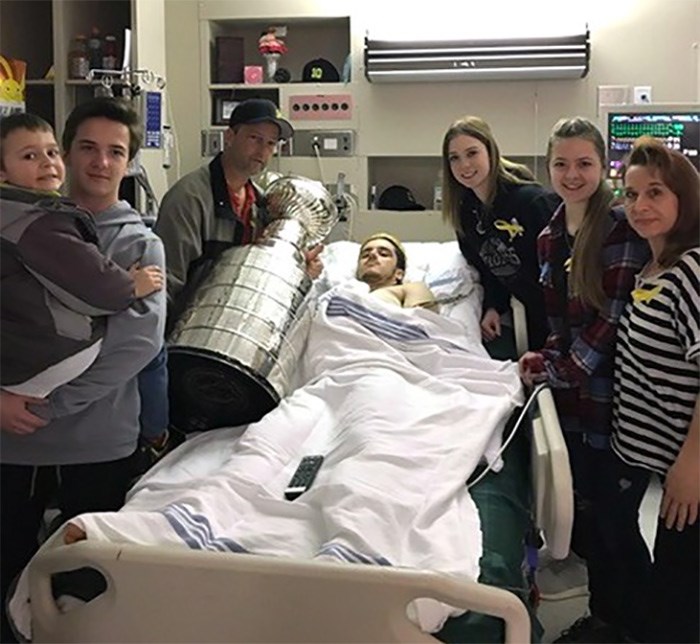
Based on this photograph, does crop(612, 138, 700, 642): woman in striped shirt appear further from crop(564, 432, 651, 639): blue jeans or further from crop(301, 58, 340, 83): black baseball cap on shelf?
crop(301, 58, 340, 83): black baseball cap on shelf

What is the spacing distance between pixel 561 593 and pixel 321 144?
239 centimetres

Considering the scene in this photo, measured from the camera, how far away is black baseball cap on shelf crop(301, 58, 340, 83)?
4031 millimetres

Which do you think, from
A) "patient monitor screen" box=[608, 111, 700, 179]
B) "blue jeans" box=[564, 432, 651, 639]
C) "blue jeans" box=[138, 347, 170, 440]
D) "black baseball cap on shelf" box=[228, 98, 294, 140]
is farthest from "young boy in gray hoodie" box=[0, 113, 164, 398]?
"patient monitor screen" box=[608, 111, 700, 179]

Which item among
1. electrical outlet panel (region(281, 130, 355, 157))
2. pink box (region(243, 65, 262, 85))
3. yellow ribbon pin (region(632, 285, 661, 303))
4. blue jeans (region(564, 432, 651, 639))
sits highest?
pink box (region(243, 65, 262, 85))

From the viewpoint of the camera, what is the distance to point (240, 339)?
214 cm

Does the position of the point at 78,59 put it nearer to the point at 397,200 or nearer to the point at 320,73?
the point at 320,73

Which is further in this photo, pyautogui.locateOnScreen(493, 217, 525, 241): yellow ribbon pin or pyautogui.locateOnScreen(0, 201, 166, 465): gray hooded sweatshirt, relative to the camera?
pyautogui.locateOnScreen(493, 217, 525, 241): yellow ribbon pin

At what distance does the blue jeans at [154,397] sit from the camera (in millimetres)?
1912

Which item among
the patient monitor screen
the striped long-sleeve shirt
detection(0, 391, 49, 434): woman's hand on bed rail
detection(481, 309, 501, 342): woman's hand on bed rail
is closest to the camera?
detection(0, 391, 49, 434): woman's hand on bed rail

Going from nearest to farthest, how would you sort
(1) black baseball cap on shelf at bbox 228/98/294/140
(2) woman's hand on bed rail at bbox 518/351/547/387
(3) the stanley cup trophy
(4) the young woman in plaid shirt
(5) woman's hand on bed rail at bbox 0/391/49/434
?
(5) woman's hand on bed rail at bbox 0/391/49/434 → (4) the young woman in plaid shirt → (3) the stanley cup trophy → (2) woman's hand on bed rail at bbox 518/351/547/387 → (1) black baseball cap on shelf at bbox 228/98/294/140

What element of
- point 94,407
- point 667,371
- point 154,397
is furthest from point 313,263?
point 667,371

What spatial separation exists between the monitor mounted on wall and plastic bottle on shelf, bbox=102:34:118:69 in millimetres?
2162

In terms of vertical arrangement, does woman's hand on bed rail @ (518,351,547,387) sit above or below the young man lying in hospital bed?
above

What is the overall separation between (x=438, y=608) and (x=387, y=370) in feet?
3.48
